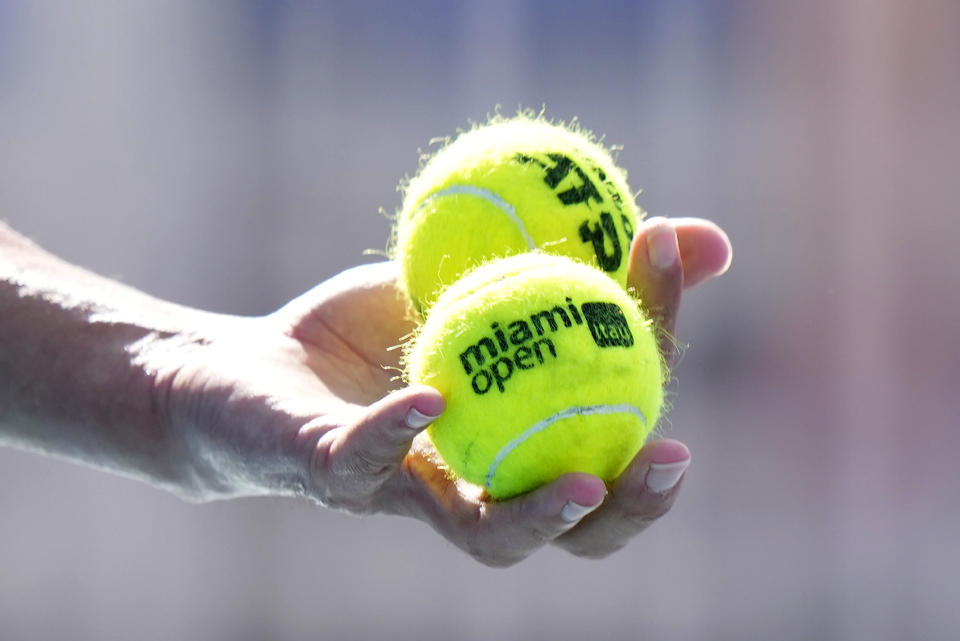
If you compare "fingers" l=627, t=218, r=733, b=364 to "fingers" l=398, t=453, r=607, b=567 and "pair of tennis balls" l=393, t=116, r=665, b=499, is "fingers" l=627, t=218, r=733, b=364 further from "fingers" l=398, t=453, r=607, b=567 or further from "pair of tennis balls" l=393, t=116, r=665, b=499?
"fingers" l=398, t=453, r=607, b=567

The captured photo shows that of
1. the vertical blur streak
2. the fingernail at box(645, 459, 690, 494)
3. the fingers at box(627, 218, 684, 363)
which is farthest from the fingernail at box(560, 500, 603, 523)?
the vertical blur streak

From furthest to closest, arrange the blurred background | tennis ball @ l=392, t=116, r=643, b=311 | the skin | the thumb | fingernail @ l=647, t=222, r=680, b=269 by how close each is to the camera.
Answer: the blurred background
tennis ball @ l=392, t=116, r=643, b=311
fingernail @ l=647, t=222, r=680, b=269
the skin
the thumb

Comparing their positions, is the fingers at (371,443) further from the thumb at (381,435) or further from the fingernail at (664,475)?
the fingernail at (664,475)

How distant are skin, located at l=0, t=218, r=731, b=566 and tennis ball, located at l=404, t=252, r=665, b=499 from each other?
0.16 ft

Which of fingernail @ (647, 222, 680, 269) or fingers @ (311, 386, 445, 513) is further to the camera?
fingernail @ (647, 222, 680, 269)

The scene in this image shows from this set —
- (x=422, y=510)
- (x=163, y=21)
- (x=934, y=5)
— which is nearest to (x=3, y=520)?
(x=163, y=21)

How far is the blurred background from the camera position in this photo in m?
4.45

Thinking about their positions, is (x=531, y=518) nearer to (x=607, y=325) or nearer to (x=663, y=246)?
(x=607, y=325)

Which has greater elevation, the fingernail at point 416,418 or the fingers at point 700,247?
the fingers at point 700,247

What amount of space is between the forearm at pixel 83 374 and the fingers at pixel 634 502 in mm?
605

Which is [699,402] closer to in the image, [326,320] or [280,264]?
[280,264]

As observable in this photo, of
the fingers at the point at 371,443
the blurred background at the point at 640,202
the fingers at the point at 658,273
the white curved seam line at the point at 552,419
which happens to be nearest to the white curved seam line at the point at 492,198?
the fingers at the point at 658,273

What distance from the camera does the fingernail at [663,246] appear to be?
→ 4.71 ft

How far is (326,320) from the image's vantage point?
1697 mm
